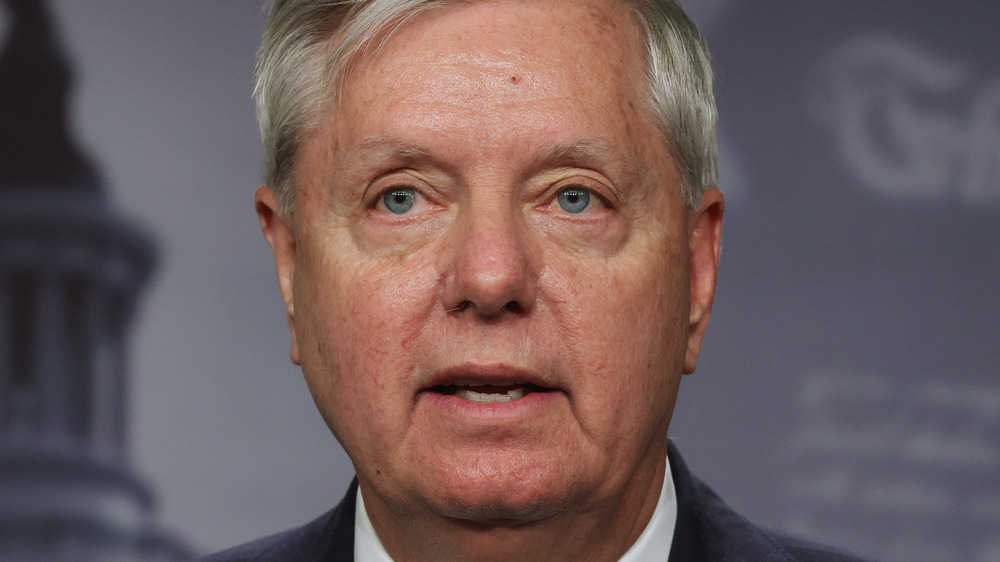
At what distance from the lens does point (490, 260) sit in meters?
1.88

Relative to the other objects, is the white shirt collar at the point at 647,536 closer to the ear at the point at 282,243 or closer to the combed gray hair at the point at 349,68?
the ear at the point at 282,243

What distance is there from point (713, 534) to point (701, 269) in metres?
0.47

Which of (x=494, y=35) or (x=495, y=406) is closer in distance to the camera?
(x=495, y=406)

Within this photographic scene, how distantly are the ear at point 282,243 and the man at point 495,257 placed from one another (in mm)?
74

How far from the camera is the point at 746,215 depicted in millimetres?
3893

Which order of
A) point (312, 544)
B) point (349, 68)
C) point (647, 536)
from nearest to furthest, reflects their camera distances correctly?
point (349, 68) → point (647, 536) → point (312, 544)

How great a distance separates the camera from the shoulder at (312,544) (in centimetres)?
235

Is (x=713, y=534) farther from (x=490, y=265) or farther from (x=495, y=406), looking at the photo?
(x=490, y=265)

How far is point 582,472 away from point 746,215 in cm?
209

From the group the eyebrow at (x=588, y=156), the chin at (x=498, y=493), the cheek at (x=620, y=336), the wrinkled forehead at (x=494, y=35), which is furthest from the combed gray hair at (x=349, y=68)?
the chin at (x=498, y=493)

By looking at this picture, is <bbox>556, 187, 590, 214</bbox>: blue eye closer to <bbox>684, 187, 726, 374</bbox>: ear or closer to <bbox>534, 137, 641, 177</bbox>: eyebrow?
<bbox>534, 137, 641, 177</bbox>: eyebrow

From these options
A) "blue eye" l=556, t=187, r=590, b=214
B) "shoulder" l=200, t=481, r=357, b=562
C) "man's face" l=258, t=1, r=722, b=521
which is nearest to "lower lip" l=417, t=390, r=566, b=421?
"man's face" l=258, t=1, r=722, b=521

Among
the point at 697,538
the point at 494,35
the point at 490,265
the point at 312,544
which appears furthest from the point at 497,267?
the point at 312,544

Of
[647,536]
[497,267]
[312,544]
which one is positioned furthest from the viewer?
[312,544]
